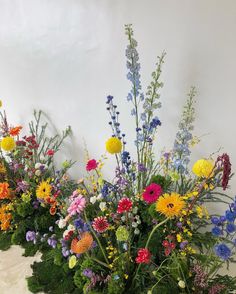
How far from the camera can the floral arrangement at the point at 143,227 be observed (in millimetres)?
873

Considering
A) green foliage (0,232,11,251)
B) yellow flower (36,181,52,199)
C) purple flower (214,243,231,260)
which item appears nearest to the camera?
purple flower (214,243,231,260)

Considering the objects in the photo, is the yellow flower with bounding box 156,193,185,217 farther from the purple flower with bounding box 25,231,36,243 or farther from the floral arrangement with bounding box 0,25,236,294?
the purple flower with bounding box 25,231,36,243

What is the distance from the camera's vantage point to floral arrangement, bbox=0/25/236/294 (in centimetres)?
87

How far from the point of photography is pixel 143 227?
1166mm

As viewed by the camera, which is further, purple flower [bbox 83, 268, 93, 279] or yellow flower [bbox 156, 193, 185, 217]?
purple flower [bbox 83, 268, 93, 279]

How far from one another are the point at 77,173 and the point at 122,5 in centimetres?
87

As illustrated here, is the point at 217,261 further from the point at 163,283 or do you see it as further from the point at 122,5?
the point at 122,5

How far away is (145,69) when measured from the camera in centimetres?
128

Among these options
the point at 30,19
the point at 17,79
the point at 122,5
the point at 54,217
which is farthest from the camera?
the point at 17,79

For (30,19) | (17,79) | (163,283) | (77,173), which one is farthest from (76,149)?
(163,283)

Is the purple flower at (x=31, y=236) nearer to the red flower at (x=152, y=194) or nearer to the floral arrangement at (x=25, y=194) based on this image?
the floral arrangement at (x=25, y=194)

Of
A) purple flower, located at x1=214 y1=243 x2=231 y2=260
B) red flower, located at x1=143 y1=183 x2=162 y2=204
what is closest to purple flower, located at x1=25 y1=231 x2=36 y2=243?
red flower, located at x1=143 y1=183 x2=162 y2=204

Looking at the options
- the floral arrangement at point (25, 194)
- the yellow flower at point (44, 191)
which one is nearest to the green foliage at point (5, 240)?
the floral arrangement at point (25, 194)

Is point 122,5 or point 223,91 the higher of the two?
point 122,5
